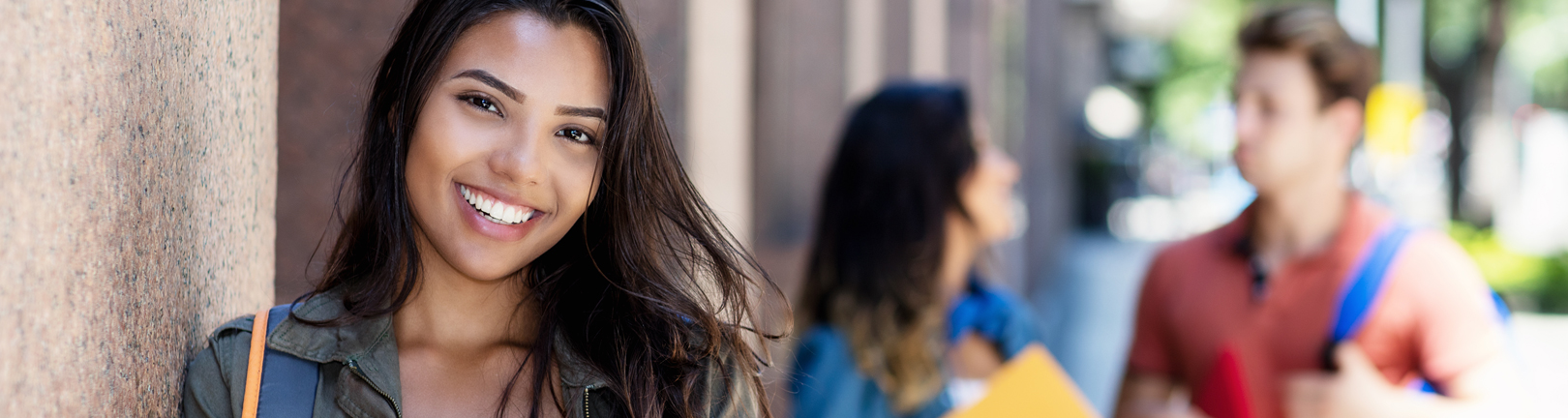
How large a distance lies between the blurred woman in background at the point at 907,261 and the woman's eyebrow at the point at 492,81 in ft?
6.04

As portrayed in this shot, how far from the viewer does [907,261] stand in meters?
3.52

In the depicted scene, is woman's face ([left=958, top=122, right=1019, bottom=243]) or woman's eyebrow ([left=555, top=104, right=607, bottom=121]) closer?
woman's eyebrow ([left=555, top=104, right=607, bottom=121])

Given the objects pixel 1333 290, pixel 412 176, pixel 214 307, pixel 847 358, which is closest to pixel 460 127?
pixel 412 176

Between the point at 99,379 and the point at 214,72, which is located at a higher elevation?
the point at 214,72

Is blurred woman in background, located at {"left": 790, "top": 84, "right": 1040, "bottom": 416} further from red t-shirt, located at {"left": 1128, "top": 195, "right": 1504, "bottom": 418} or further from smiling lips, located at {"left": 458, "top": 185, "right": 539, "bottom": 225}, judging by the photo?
smiling lips, located at {"left": 458, "top": 185, "right": 539, "bottom": 225}

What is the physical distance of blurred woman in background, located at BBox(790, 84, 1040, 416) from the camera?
335cm

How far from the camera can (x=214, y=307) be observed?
69.6 inches

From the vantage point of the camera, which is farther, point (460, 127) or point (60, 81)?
point (460, 127)

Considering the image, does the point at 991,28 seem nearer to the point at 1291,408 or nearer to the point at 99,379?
the point at 1291,408

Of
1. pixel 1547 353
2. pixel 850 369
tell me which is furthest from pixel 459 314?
pixel 1547 353

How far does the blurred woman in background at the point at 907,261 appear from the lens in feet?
11.0

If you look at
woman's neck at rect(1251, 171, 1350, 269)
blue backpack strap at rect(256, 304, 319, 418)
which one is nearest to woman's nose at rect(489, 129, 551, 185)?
blue backpack strap at rect(256, 304, 319, 418)

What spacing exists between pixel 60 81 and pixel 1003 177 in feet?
9.60

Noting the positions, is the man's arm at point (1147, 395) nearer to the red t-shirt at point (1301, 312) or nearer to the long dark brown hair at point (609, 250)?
the red t-shirt at point (1301, 312)
